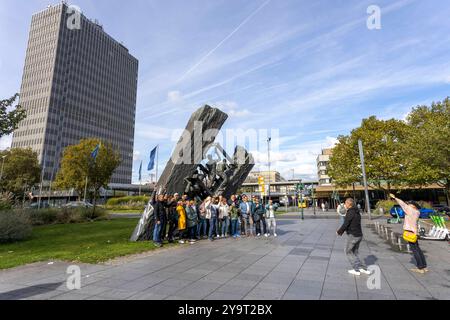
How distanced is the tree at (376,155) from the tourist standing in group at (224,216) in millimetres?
25272

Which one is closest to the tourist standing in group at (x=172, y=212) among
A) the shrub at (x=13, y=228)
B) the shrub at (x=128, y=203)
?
the shrub at (x=13, y=228)

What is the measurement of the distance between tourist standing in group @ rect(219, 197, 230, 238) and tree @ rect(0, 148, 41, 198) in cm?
3885

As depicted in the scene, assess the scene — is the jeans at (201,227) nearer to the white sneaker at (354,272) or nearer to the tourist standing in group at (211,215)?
the tourist standing in group at (211,215)

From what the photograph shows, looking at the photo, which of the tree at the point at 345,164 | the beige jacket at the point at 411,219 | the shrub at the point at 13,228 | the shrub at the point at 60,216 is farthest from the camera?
the tree at the point at 345,164

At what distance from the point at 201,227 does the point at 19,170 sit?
140ft

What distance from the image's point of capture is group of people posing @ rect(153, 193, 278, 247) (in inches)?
415

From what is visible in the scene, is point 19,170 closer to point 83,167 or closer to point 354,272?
point 83,167

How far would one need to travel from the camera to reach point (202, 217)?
40.9ft

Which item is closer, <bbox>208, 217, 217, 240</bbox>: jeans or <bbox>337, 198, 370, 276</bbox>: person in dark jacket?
<bbox>337, 198, 370, 276</bbox>: person in dark jacket

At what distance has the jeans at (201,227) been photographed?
12.5 m

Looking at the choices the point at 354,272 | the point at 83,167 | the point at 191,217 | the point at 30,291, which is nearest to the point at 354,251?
the point at 354,272

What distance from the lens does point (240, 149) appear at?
59.8ft

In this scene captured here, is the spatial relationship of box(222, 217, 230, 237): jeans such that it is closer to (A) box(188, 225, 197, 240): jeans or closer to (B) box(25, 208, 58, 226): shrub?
(A) box(188, 225, 197, 240): jeans

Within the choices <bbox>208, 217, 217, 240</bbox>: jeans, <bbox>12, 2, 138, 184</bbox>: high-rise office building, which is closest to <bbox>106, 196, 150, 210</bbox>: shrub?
<bbox>208, 217, 217, 240</bbox>: jeans
